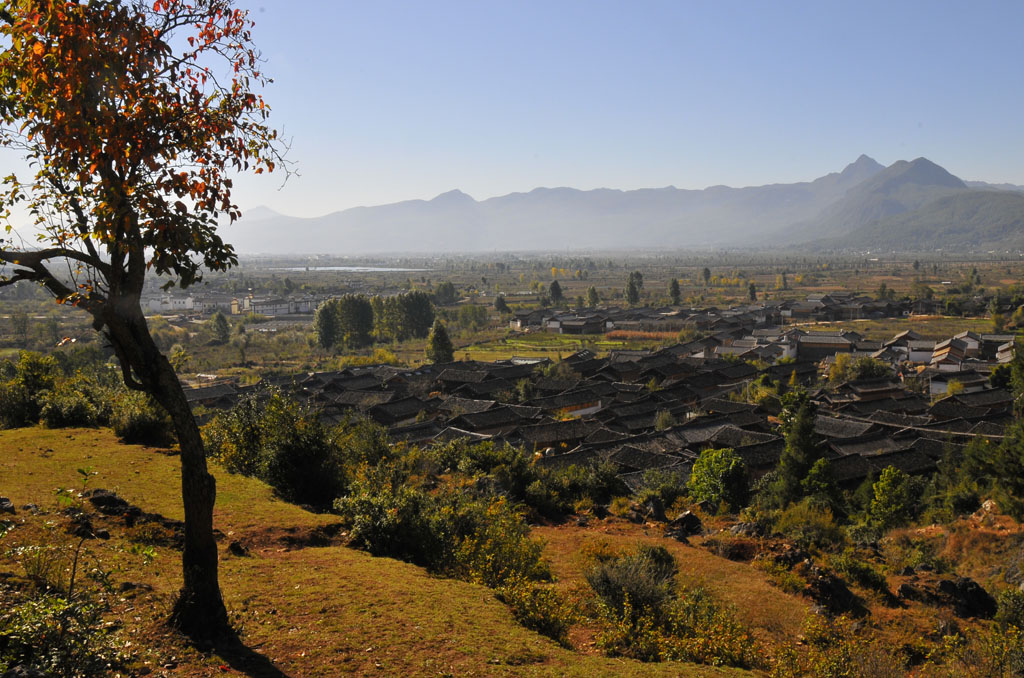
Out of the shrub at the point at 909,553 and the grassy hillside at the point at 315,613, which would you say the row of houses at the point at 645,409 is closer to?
the shrub at the point at 909,553

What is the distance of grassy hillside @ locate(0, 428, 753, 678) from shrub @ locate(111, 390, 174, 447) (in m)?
3.86

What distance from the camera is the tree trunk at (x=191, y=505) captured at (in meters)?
5.21

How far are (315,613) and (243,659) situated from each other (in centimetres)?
105

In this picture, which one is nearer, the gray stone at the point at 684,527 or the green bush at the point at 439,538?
the green bush at the point at 439,538

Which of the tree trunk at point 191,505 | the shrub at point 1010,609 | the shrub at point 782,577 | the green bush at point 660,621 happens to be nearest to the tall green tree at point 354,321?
the shrub at point 782,577

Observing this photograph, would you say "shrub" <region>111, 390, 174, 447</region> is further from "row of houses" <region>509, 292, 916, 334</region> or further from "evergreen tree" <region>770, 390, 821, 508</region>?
"row of houses" <region>509, 292, 916, 334</region>

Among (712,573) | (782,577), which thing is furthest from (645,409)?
(712,573)

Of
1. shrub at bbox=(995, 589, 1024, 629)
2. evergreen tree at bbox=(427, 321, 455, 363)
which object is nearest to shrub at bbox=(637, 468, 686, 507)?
shrub at bbox=(995, 589, 1024, 629)

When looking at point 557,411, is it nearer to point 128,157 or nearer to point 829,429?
point 829,429

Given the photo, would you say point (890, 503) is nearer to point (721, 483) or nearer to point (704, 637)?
point (721, 483)

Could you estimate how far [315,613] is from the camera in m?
6.17

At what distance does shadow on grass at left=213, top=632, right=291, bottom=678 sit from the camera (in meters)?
4.99

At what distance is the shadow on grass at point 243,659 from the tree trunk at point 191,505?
0.12 meters

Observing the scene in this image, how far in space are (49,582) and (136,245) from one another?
2.94 m
